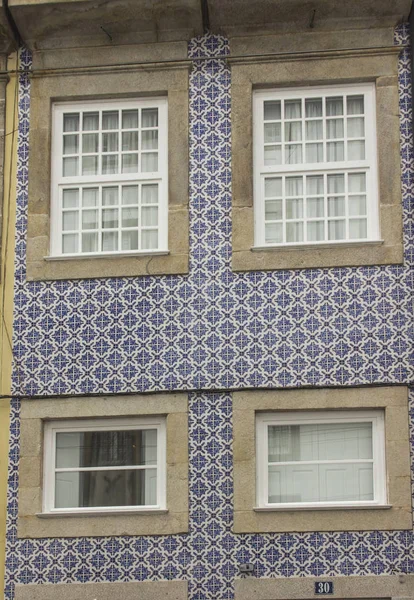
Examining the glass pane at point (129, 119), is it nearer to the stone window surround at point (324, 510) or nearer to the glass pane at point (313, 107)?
the glass pane at point (313, 107)

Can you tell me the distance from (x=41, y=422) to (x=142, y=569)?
1752 millimetres

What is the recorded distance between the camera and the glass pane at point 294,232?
12.7m

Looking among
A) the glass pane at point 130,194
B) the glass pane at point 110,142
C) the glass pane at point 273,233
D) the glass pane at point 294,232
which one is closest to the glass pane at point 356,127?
the glass pane at point 294,232

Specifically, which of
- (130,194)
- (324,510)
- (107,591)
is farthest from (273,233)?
(107,591)

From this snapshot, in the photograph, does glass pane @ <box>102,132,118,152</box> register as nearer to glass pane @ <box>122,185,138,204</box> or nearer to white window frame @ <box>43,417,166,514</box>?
glass pane @ <box>122,185,138,204</box>

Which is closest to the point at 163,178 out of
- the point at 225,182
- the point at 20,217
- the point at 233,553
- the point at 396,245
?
the point at 225,182

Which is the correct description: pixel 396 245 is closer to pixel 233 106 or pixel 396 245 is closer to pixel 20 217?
pixel 233 106

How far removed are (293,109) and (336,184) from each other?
91cm

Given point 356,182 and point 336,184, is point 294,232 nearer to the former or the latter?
point 336,184

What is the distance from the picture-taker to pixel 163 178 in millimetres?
12922

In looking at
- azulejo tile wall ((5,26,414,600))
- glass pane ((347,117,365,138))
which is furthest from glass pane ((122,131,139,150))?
glass pane ((347,117,365,138))

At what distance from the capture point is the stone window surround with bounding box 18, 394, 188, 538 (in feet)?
39.4

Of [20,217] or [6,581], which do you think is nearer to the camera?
[6,581]

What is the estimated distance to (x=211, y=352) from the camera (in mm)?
12266
